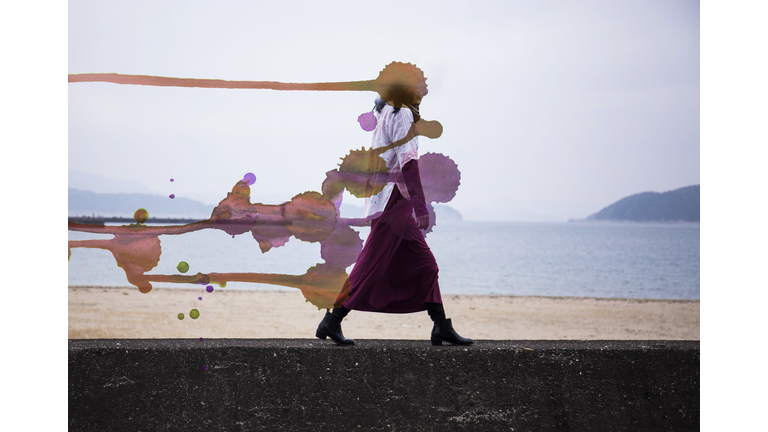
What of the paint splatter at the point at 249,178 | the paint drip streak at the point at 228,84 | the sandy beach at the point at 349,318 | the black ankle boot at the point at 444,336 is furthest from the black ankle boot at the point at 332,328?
the sandy beach at the point at 349,318

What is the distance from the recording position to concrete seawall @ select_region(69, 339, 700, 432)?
228 cm

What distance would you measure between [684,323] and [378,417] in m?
8.29

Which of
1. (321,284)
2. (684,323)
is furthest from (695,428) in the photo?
(684,323)

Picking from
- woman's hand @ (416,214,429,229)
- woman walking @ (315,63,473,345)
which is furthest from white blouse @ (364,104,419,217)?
woman's hand @ (416,214,429,229)

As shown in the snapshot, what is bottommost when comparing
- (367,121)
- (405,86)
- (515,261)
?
(515,261)

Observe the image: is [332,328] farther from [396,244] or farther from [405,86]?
[405,86]

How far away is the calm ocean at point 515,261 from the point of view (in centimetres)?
259

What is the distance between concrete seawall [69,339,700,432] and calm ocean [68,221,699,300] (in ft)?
1.56

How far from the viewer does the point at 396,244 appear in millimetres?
2477

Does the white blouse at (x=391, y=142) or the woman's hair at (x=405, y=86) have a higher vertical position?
the woman's hair at (x=405, y=86)

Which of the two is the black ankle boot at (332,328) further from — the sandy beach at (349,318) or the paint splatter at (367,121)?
the sandy beach at (349,318)

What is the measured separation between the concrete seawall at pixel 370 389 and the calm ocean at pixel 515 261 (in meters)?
0.48

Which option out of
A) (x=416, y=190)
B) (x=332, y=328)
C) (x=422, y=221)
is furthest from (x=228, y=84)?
(x=332, y=328)

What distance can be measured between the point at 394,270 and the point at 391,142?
0.64 meters
